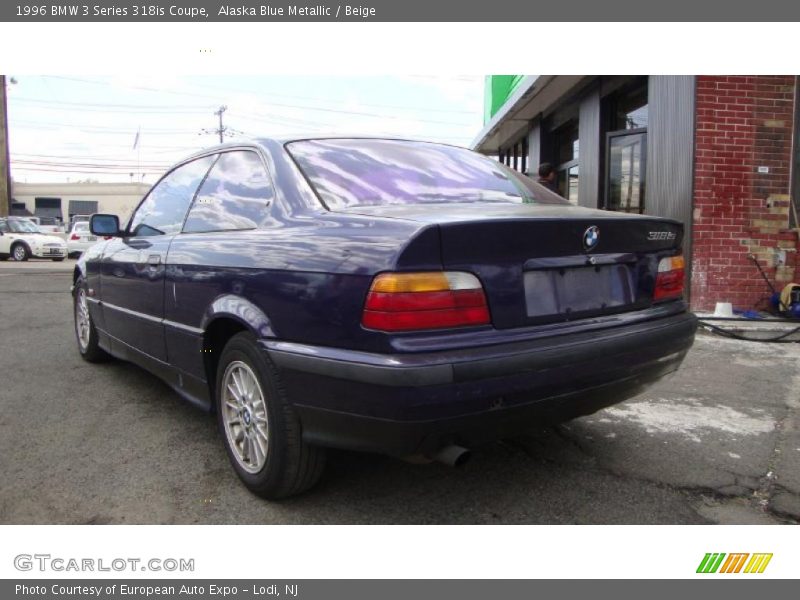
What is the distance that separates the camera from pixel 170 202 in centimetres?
377

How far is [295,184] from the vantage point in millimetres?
2686

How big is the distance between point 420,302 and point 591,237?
81 centimetres

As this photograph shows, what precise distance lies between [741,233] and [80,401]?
22.1ft

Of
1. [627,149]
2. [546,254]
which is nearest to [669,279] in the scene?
[546,254]

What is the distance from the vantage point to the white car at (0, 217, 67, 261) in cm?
2088

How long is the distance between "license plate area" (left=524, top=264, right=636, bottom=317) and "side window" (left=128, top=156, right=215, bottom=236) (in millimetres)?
Result: 2036

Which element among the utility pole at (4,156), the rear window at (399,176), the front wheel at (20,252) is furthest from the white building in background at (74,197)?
the rear window at (399,176)

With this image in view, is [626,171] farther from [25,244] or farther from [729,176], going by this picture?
[25,244]

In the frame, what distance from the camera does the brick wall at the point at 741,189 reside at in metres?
6.83

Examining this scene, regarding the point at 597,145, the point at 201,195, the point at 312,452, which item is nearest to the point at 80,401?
the point at 201,195

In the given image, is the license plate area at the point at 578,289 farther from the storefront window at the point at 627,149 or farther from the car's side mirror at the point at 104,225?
the storefront window at the point at 627,149

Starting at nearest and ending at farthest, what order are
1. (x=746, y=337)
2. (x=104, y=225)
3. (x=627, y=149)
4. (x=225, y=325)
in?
(x=225, y=325) < (x=104, y=225) < (x=746, y=337) < (x=627, y=149)

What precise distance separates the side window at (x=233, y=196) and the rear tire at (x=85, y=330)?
200 cm

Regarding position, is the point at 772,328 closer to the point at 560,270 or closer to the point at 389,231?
the point at 560,270
